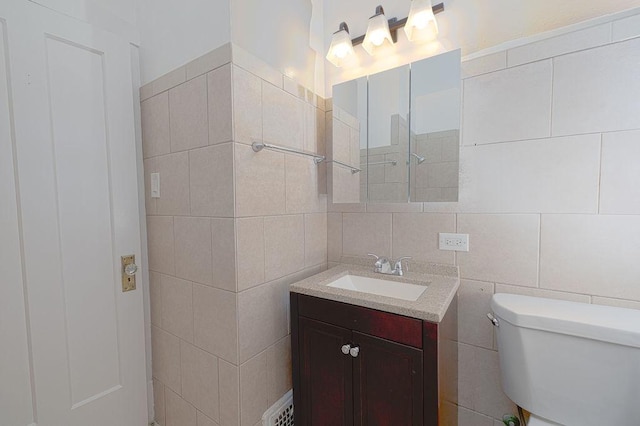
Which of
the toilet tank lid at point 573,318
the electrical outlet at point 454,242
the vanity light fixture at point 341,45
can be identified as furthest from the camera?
the vanity light fixture at point 341,45

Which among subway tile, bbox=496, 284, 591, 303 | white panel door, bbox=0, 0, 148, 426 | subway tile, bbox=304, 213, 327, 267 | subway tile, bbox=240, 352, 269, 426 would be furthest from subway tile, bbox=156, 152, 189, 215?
subway tile, bbox=496, 284, 591, 303

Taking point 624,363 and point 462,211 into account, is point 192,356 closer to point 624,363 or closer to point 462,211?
point 462,211

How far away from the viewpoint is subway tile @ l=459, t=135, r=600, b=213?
105 cm

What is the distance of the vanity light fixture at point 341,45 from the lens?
1.49 m

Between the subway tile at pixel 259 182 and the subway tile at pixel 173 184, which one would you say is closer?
the subway tile at pixel 259 182

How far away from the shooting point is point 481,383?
1.26 metres

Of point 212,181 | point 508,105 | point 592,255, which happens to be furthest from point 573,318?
point 212,181

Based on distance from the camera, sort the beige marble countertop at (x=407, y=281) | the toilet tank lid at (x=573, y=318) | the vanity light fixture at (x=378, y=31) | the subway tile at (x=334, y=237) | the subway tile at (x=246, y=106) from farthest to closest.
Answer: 1. the subway tile at (x=334, y=237)
2. the vanity light fixture at (x=378, y=31)
3. the subway tile at (x=246, y=106)
4. the beige marble countertop at (x=407, y=281)
5. the toilet tank lid at (x=573, y=318)

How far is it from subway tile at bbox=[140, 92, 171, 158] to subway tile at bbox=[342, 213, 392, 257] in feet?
3.28

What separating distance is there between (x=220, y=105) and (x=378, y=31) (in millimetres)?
900

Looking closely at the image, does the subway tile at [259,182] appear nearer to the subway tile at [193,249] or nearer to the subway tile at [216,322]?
the subway tile at [193,249]

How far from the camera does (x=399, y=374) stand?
972mm

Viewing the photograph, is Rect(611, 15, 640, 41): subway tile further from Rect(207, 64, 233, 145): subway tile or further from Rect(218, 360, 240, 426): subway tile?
Rect(218, 360, 240, 426): subway tile

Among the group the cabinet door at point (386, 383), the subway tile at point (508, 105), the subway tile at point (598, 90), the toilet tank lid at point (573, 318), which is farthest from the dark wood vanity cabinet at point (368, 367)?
the subway tile at point (598, 90)
